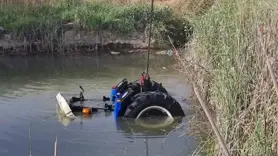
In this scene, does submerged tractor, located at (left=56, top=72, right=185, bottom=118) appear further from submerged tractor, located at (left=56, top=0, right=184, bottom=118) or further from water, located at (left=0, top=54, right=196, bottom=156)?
water, located at (left=0, top=54, right=196, bottom=156)

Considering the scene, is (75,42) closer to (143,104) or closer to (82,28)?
(82,28)

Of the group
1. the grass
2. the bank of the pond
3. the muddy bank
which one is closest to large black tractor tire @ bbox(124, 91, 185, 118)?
the grass

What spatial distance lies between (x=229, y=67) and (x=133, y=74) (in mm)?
6607

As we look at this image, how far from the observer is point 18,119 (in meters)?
→ 7.36

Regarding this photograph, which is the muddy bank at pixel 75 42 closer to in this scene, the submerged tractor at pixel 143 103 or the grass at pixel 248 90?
the submerged tractor at pixel 143 103

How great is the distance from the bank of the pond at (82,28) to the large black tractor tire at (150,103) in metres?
7.00

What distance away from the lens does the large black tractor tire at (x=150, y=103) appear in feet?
22.7

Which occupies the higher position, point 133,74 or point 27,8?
point 27,8

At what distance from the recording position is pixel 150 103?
22.8 ft

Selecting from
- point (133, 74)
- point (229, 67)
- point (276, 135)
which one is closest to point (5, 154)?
point (229, 67)

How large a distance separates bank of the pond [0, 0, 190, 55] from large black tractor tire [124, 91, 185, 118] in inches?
276

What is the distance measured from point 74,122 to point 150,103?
1.10m

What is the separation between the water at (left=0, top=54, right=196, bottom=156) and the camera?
20.2ft

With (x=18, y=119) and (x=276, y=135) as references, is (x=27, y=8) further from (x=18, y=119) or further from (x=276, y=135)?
(x=276, y=135)
